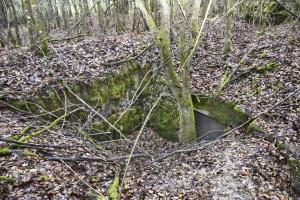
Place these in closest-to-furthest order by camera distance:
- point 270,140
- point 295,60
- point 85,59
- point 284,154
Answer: point 284,154 < point 270,140 < point 295,60 < point 85,59

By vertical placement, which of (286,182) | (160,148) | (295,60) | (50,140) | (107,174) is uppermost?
(295,60)

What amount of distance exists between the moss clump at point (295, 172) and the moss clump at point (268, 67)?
405 centimetres

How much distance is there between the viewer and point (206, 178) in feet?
20.2

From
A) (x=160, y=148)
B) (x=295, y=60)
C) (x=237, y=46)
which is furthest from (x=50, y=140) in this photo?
(x=237, y=46)

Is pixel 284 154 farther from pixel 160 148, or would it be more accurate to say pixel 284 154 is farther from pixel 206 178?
pixel 160 148

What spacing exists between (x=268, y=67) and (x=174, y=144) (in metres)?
4.02

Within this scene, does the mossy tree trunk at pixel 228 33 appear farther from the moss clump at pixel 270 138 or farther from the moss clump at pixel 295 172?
the moss clump at pixel 295 172

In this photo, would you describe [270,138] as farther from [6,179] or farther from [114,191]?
[6,179]

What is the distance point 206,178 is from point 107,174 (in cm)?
205

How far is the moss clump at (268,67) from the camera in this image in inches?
380

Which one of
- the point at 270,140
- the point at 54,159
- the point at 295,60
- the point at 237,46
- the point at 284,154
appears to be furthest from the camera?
the point at 237,46

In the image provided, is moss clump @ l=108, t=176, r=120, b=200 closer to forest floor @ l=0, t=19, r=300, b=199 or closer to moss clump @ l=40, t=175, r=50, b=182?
forest floor @ l=0, t=19, r=300, b=199

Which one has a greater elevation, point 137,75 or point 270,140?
point 137,75

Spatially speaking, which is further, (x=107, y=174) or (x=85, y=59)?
(x=85, y=59)
